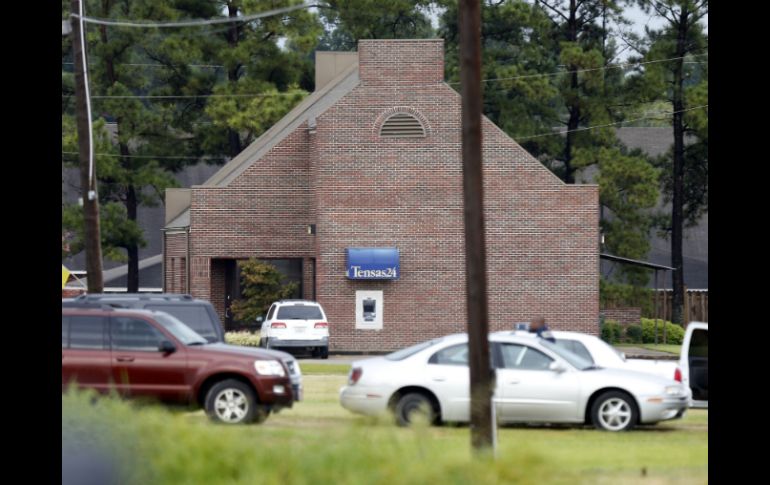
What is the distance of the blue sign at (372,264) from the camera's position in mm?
43938

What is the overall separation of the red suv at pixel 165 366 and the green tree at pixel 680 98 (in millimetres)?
38447

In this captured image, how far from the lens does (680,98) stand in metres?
56.3

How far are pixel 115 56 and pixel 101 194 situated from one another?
5.88 meters

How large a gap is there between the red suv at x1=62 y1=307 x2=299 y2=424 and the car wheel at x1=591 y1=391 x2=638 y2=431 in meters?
4.61

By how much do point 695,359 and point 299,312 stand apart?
64.1ft

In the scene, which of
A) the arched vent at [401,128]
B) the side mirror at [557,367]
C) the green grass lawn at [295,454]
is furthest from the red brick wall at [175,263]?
the green grass lawn at [295,454]

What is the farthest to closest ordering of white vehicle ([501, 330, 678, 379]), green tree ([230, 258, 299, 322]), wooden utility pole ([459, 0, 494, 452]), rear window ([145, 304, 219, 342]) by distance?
green tree ([230, 258, 299, 322]), rear window ([145, 304, 219, 342]), white vehicle ([501, 330, 678, 379]), wooden utility pole ([459, 0, 494, 452])

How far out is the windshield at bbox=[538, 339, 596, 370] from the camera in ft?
67.0

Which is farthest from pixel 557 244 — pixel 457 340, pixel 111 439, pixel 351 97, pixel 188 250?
pixel 111 439

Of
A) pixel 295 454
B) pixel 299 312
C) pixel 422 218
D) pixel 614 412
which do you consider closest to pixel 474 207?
pixel 295 454

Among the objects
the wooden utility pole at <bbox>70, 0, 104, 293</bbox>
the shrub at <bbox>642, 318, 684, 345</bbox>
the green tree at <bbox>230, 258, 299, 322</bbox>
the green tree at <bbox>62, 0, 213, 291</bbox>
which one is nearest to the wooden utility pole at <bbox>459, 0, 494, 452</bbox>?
the wooden utility pole at <bbox>70, 0, 104, 293</bbox>

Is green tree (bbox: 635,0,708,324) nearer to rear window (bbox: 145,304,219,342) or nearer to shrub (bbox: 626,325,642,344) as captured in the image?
shrub (bbox: 626,325,642,344)

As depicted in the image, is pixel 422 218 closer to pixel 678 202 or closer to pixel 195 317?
pixel 678 202

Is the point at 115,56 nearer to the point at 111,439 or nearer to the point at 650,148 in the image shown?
the point at 650,148
